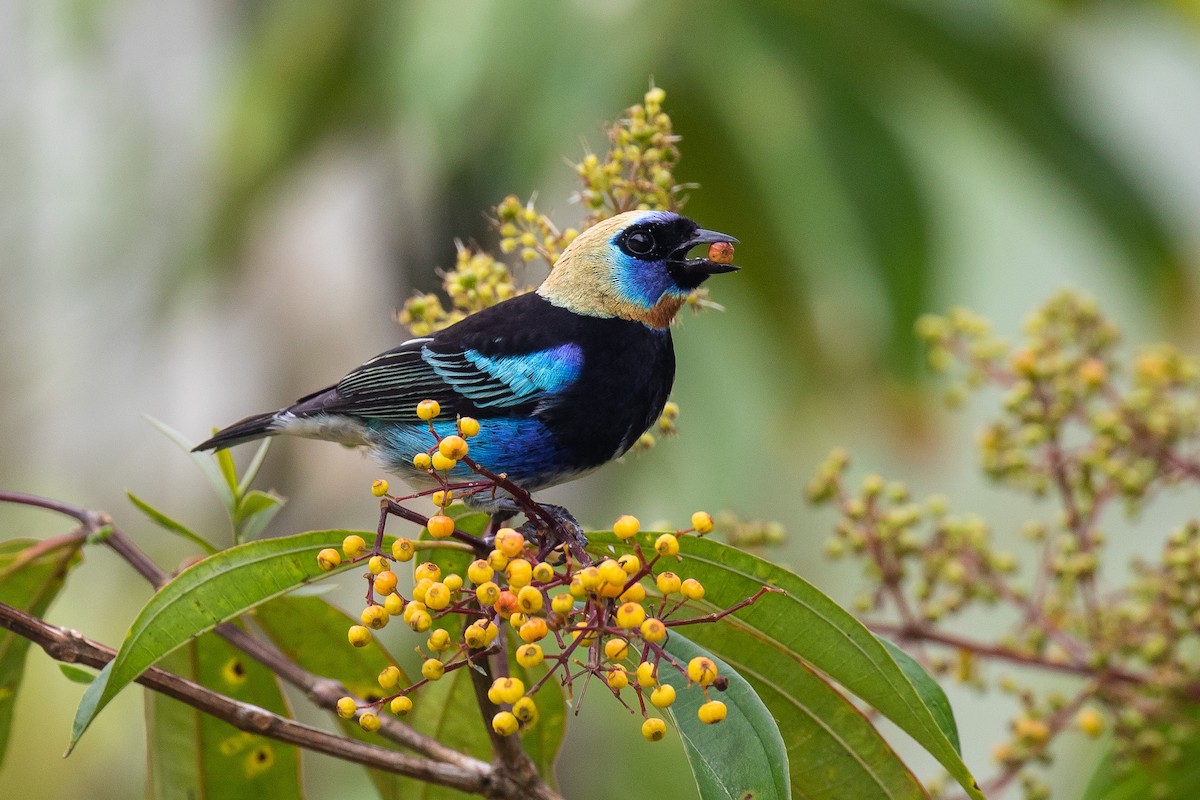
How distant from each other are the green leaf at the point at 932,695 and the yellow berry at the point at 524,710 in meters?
0.41

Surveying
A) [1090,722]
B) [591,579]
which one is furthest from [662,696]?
[1090,722]

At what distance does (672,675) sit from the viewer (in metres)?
1.35

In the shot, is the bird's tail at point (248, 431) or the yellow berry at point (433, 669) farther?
the bird's tail at point (248, 431)

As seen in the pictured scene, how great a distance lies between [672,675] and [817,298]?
3.77 metres

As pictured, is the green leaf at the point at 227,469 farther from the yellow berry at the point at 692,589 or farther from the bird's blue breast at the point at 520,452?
the yellow berry at the point at 692,589

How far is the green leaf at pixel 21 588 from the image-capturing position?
175 centimetres

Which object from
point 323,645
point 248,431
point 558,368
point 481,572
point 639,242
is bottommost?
point 481,572

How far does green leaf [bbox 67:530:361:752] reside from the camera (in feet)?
4.08

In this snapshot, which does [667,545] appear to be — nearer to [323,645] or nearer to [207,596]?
[207,596]

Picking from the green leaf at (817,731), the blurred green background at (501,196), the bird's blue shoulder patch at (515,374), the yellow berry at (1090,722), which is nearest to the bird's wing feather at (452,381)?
the bird's blue shoulder patch at (515,374)

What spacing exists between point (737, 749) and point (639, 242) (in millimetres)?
728

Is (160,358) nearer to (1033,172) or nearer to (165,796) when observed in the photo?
(1033,172)

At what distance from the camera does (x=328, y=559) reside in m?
1.27

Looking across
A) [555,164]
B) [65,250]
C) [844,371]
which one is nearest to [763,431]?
[844,371]
